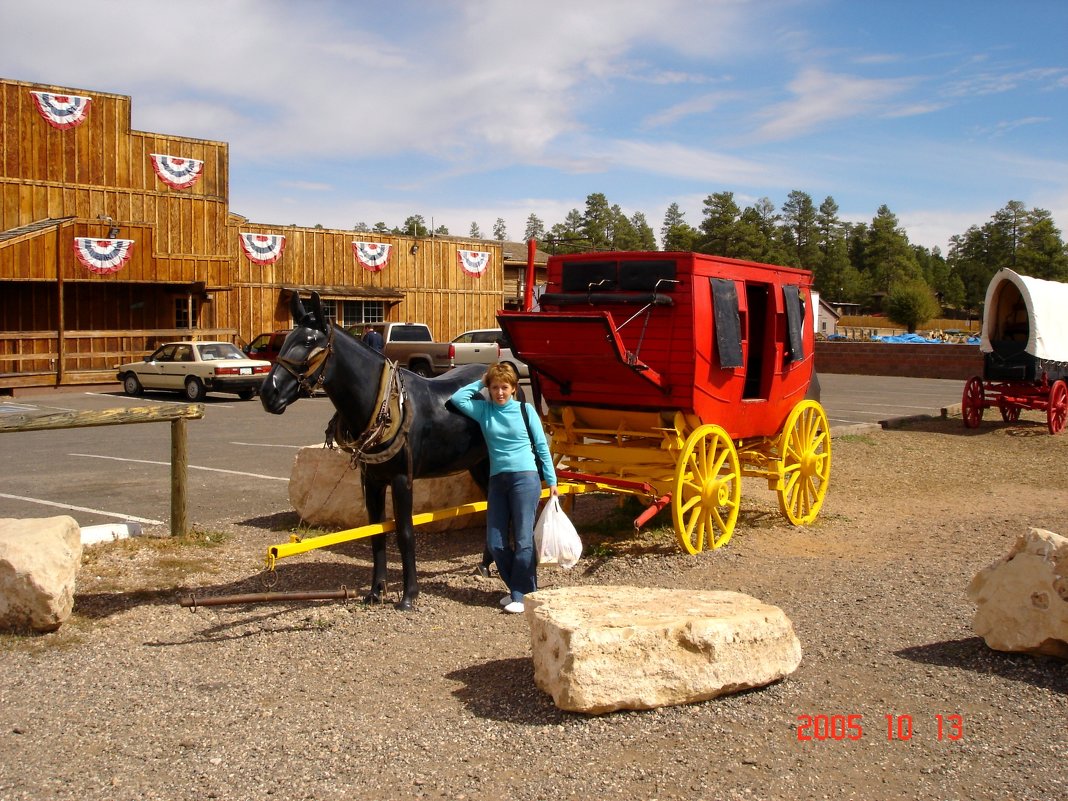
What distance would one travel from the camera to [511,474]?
21.7ft

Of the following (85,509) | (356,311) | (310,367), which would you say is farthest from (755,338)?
(356,311)

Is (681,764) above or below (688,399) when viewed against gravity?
below

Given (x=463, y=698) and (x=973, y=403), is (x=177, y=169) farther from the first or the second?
(x=463, y=698)

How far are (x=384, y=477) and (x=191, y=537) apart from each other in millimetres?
2688

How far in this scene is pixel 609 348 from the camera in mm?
7609

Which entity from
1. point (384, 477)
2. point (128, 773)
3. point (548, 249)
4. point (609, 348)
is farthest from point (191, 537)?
point (548, 249)

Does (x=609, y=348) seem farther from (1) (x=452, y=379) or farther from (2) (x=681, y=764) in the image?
(2) (x=681, y=764)

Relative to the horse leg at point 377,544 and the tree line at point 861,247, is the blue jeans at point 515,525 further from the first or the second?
the tree line at point 861,247

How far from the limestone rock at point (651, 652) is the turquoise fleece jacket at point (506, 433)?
1.62 m

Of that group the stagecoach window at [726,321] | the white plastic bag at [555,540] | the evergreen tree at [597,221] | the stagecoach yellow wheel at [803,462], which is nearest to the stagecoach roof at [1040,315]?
the stagecoach yellow wheel at [803,462]

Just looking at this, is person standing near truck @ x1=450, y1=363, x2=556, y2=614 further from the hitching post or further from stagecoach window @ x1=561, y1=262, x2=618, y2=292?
the hitching post

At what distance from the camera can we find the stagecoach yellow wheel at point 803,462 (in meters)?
9.47

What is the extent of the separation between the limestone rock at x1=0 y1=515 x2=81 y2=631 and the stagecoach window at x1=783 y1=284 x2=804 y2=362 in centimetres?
615
